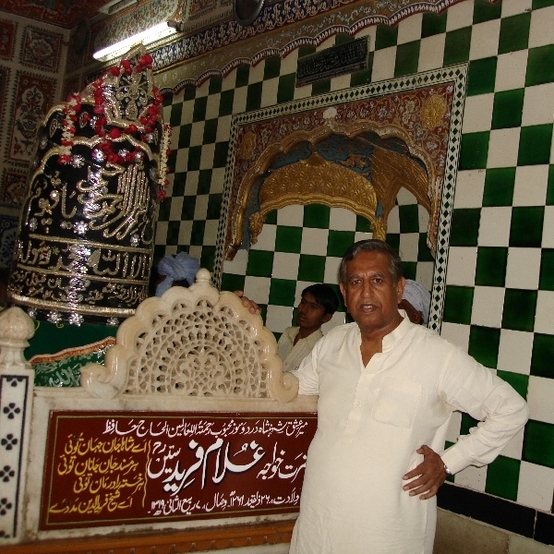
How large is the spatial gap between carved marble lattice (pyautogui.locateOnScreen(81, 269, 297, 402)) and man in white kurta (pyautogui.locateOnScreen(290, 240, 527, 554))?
306 millimetres

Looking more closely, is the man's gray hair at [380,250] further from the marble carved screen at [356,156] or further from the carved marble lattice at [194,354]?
the marble carved screen at [356,156]

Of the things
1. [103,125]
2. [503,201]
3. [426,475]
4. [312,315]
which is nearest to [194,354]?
[426,475]

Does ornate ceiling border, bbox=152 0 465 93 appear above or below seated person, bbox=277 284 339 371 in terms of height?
above

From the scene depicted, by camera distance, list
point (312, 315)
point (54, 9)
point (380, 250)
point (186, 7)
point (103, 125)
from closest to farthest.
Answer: point (380, 250)
point (103, 125)
point (312, 315)
point (186, 7)
point (54, 9)

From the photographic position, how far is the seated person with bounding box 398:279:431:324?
3.93m

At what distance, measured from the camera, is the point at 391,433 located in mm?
2256

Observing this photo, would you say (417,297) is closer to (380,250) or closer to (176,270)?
(380,250)

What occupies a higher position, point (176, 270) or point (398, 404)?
point (176, 270)

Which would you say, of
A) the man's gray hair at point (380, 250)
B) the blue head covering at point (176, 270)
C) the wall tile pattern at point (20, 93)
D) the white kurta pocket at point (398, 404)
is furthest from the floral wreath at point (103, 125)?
the wall tile pattern at point (20, 93)

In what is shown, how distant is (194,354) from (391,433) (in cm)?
72

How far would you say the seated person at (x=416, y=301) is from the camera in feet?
12.9

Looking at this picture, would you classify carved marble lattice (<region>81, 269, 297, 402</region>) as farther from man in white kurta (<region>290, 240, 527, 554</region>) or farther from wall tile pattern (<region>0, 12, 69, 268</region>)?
wall tile pattern (<region>0, 12, 69, 268</region>)

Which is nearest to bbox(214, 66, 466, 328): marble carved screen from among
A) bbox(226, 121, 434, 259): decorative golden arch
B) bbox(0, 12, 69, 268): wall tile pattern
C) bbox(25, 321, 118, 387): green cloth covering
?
bbox(226, 121, 434, 259): decorative golden arch

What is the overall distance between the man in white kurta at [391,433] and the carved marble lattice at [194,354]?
1.01ft
